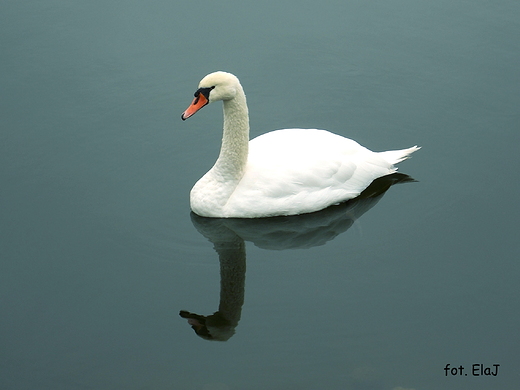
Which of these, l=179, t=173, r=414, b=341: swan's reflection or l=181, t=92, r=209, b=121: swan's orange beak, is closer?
l=179, t=173, r=414, b=341: swan's reflection

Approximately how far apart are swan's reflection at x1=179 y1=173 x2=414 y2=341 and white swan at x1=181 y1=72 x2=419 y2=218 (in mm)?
108

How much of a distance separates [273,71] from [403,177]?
9.68 ft

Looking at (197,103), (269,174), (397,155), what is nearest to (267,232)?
(269,174)

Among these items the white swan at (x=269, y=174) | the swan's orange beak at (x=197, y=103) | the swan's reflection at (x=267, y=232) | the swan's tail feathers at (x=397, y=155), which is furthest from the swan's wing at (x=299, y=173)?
the swan's orange beak at (x=197, y=103)

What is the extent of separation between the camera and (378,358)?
7910mm

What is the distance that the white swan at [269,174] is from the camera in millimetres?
9633

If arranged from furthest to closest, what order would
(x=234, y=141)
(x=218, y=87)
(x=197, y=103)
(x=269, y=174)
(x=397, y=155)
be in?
(x=397, y=155) < (x=269, y=174) < (x=234, y=141) < (x=197, y=103) < (x=218, y=87)

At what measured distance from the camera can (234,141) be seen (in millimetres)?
9625

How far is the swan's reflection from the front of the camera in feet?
29.0

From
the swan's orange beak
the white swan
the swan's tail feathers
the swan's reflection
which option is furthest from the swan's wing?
the swan's orange beak

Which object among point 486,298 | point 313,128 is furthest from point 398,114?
point 486,298

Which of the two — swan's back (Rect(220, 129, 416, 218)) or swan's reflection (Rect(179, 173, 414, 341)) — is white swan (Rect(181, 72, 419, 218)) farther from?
swan's reflection (Rect(179, 173, 414, 341))

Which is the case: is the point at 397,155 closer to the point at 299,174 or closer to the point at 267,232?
the point at 299,174

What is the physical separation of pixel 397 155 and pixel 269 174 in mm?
1869
